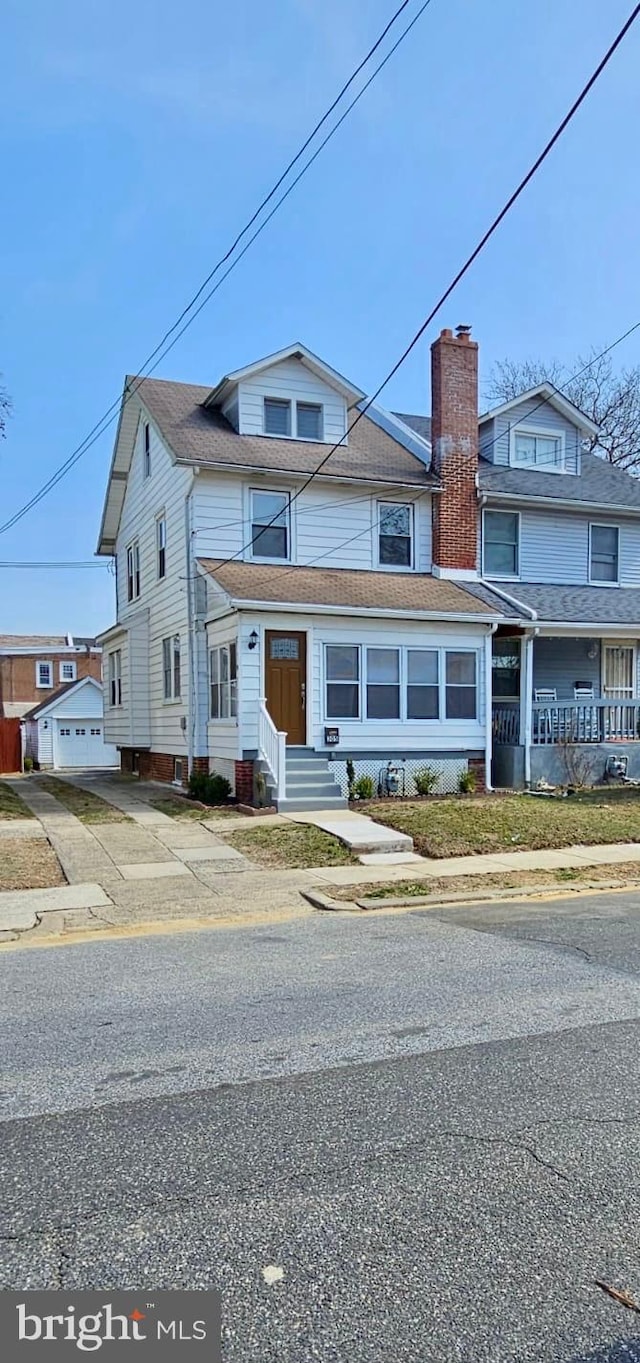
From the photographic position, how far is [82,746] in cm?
4206

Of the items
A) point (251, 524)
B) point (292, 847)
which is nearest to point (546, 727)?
point (251, 524)

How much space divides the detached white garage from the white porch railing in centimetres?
2702

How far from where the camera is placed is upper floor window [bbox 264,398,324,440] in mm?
19906

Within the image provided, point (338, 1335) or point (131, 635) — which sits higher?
point (131, 635)

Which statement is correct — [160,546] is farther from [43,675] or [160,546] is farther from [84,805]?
[43,675]

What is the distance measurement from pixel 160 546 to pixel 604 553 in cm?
1073

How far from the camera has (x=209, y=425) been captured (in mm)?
19641

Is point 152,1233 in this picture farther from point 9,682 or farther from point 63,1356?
point 9,682

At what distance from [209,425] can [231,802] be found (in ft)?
27.4

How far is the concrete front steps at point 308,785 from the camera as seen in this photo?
15109 mm

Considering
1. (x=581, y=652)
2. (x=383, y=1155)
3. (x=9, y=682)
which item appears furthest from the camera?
(x=9, y=682)

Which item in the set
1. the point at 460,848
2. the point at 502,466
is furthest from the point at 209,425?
the point at 460,848

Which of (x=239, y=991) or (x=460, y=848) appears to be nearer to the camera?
(x=239, y=991)

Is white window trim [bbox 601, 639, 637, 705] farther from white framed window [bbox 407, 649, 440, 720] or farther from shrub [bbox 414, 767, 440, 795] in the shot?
shrub [bbox 414, 767, 440, 795]
